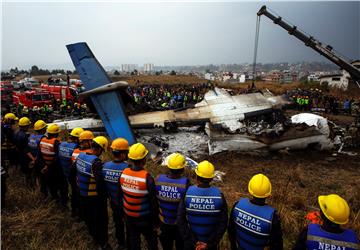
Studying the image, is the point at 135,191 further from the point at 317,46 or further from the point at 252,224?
the point at 317,46

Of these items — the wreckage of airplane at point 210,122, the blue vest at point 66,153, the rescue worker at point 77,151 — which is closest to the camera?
the rescue worker at point 77,151

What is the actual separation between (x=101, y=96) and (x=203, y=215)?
8799 mm

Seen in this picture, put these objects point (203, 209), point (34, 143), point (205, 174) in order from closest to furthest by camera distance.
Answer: point (203, 209), point (205, 174), point (34, 143)

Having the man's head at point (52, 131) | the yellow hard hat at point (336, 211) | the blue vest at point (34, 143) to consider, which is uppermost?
the yellow hard hat at point (336, 211)

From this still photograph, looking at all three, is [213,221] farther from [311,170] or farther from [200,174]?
[311,170]

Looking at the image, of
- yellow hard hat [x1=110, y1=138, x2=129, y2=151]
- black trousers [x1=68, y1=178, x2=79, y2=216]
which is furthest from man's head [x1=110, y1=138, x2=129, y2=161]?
black trousers [x1=68, y1=178, x2=79, y2=216]

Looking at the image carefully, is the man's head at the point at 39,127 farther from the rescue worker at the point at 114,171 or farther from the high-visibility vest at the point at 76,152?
the rescue worker at the point at 114,171

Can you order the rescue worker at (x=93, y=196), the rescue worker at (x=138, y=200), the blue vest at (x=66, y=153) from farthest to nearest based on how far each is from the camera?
the blue vest at (x=66, y=153) < the rescue worker at (x=93, y=196) < the rescue worker at (x=138, y=200)

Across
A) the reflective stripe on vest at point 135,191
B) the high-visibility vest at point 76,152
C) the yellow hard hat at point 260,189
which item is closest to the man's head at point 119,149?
the reflective stripe on vest at point 135,191

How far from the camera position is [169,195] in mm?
3873

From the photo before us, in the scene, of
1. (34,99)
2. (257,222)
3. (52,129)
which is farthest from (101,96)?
(34,99)

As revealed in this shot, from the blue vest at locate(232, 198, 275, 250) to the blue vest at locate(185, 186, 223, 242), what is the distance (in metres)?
0.26

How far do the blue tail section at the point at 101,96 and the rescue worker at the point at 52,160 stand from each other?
13.9 feet

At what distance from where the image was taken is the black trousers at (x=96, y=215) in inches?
189
